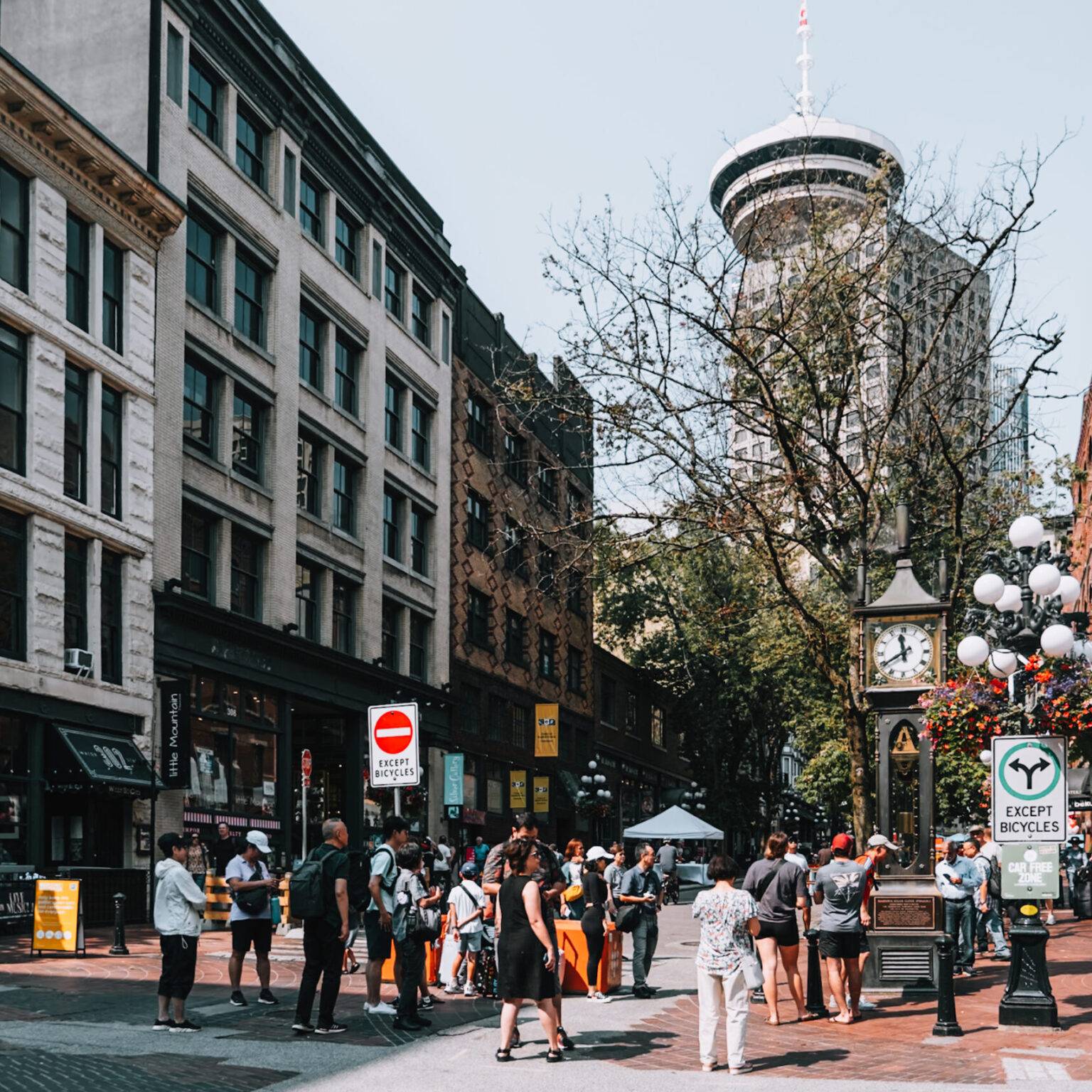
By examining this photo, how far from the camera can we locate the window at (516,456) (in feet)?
164

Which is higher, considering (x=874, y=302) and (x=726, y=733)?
(x=874, y=302)

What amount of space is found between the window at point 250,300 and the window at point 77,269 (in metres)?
5.60

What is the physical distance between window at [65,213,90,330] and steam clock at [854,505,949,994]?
15.0 m

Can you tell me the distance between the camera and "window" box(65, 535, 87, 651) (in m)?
26.1

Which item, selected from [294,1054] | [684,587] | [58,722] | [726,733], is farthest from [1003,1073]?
[726,733]

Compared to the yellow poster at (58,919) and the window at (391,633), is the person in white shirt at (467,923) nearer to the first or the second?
the yellow poster at (58,919)

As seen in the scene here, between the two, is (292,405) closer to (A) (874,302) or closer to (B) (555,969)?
(A) (874,302)

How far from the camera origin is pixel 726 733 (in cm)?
6234

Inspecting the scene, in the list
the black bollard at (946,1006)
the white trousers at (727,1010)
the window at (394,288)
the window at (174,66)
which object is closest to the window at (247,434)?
the window at (174,66)

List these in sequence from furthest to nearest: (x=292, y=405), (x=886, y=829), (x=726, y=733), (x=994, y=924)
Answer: (x=726, y=733) < (x=292, y=405) < (x=994, y=924) < (x=886, y=829)

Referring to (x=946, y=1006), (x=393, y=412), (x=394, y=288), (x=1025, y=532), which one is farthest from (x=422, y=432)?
(x=946, y=1006)

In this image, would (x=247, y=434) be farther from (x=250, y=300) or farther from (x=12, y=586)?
(x=12, y=586)

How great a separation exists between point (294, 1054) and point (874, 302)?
57.2 feet

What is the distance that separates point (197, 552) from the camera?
101 feet
